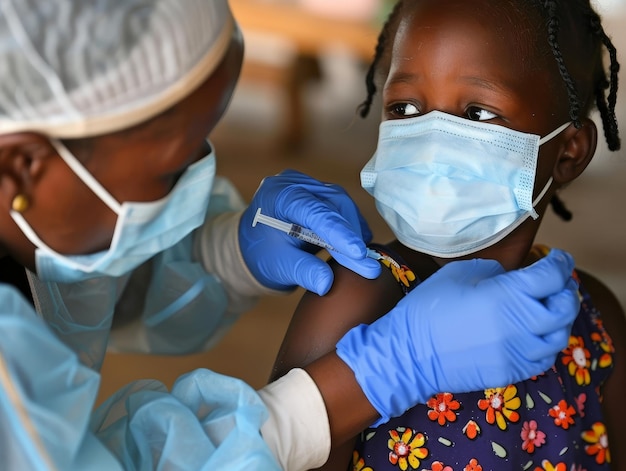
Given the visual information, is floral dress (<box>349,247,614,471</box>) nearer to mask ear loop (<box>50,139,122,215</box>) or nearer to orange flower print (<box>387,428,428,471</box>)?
orange flower print (<box>387,428,428,471</box>)

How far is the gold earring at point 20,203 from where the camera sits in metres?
0.97

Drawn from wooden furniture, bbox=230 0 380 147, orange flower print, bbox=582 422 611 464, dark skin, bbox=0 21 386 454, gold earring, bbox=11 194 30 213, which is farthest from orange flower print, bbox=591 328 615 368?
wooden furniture, bbox=230 0 380 147

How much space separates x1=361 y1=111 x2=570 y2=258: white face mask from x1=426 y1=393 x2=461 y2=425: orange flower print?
253 millimetres

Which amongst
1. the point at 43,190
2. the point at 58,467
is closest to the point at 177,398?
the point at 58,467

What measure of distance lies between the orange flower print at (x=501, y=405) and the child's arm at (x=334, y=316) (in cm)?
21

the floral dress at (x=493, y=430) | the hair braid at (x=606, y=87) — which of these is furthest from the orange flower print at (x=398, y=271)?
the hair braid at (x=606, y=87)

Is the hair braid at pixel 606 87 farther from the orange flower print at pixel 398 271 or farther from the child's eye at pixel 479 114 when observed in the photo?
the orange flower print at pixel 398 271

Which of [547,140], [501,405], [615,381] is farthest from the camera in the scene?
[615,381]

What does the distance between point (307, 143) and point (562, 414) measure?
2.66 m

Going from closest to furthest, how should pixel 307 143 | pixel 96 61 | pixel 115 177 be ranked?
pixel 96 61, pixel 115 177, pixel 307 143

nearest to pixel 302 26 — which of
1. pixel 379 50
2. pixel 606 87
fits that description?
pixel 379 50

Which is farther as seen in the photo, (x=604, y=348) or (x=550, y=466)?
(x=604, y=348)

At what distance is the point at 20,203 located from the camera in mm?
969

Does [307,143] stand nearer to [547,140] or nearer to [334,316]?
[547,140]
